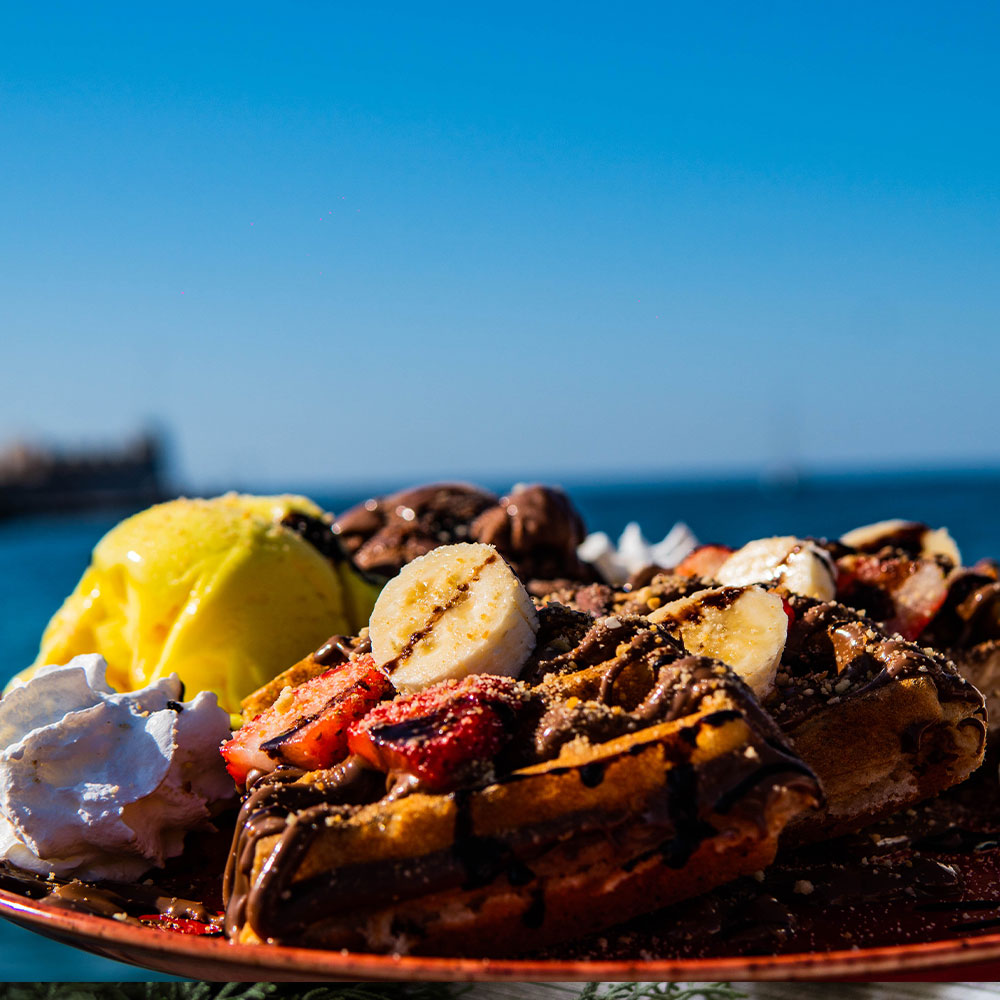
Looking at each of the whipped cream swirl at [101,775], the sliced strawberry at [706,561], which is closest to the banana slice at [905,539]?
the sliced strawberry at [706,561]

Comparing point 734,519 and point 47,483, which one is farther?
point 47,483

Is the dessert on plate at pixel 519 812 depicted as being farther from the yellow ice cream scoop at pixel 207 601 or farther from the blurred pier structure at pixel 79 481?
the blurred pier structure at pixel 79 481

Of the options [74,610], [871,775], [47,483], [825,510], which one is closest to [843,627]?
[871,775]

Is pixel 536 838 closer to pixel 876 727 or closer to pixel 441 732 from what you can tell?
pixel 441 732

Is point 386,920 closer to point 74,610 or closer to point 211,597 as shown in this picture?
point 211,597

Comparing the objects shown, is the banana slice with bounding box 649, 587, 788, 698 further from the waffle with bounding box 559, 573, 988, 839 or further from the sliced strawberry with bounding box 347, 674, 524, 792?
the sliced strawberry with bounding box 347, 674, 524, 792

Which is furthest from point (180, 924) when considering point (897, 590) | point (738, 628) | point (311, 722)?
point (897, 590)
